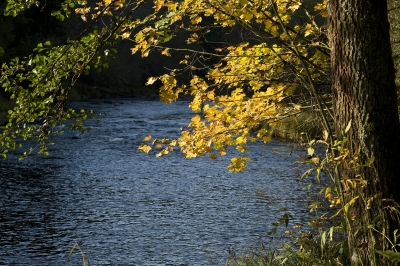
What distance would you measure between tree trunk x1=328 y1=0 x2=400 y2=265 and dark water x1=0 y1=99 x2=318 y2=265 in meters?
1.66

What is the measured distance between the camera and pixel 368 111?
379 centimetres

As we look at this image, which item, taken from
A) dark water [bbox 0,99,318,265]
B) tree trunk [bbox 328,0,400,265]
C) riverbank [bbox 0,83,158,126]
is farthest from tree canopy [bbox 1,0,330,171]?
riverbank [bbox 0,83,158,126]

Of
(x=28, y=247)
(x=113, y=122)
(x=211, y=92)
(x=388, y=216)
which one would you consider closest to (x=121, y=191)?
(x=28, y=247)

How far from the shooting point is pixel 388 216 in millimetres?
3779

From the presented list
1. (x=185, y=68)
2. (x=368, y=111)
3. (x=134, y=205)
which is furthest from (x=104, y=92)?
(x=368, y=111)

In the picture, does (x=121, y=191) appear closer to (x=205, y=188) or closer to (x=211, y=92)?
(x=205, y=188)

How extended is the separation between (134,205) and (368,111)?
7844 mm

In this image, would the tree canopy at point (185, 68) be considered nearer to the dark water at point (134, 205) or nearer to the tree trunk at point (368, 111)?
the tree trunk at point (368, 111)

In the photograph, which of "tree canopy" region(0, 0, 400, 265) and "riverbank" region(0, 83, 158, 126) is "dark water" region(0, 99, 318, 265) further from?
"riverbank" region(0, 83, 158, 126)

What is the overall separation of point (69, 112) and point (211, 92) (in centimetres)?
116

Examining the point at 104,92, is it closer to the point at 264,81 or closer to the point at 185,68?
the point at 185,68

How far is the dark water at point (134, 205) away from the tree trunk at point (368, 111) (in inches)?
65.3

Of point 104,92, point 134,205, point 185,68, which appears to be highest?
point 185,68

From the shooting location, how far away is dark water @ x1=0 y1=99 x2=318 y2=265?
338 inches
